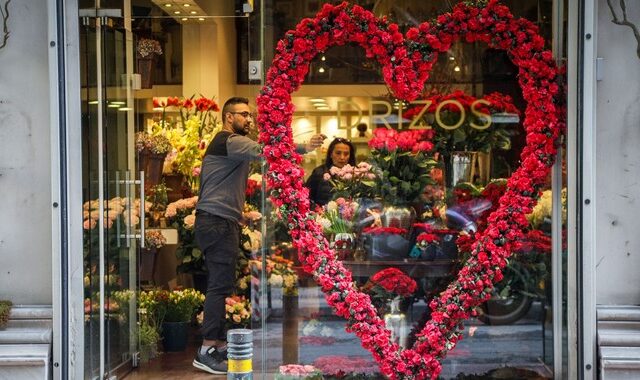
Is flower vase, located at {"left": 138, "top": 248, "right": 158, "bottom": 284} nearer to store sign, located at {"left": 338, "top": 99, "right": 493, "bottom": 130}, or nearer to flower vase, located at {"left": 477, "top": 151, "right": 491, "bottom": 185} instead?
store sign, located at {"left": 338, "top": 99, "right": 493, "bottom": 130}

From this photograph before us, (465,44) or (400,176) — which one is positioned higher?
(465,44)

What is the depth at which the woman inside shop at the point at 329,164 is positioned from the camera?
20.9 feet

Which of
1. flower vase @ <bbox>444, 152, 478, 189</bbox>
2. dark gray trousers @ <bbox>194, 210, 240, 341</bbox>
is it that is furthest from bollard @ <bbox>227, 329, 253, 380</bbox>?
dark gray trousers @ <bbox>194, 210, 240, 341</bbox>

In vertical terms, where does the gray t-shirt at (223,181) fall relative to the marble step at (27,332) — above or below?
above

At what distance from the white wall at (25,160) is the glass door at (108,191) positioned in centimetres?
24

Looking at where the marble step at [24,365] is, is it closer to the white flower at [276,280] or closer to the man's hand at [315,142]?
the white flower at [276,280]

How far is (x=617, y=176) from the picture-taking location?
19.8 feet

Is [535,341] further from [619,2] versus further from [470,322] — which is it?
[619,2]

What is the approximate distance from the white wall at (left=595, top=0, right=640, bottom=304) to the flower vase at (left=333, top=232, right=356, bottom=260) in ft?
4.83

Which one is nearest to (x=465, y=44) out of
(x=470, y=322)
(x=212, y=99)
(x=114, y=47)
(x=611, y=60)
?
(x=611, y=60)

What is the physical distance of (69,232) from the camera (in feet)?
19.9

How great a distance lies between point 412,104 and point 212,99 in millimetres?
3490

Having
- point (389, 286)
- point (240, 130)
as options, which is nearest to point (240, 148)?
point (240, 130)

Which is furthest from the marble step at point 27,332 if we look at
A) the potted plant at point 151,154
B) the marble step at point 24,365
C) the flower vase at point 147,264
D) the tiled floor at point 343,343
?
the flower vase at point 147,264
